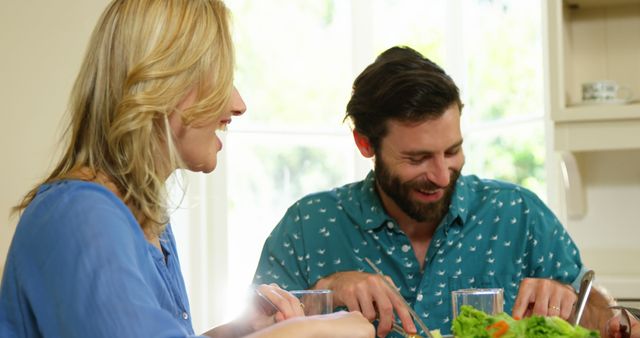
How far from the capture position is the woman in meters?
0.98

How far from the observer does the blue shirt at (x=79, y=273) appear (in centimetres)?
97

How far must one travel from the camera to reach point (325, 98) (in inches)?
150

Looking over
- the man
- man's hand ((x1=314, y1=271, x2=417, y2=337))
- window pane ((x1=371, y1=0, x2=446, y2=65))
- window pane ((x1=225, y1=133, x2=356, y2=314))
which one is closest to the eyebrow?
the man

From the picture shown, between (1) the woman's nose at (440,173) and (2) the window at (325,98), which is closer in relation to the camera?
(1) the woman's nose at (440,173)

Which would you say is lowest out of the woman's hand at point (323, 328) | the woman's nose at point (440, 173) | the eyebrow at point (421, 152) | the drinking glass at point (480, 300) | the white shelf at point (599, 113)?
the drinking glass at point (480, 300)

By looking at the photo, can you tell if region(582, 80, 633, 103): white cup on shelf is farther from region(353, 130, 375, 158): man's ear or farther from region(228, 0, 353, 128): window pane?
region(228, 0, 353, 128): window pane

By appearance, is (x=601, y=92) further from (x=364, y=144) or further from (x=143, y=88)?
(x=143, y=88)

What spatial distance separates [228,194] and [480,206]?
5.60 ft

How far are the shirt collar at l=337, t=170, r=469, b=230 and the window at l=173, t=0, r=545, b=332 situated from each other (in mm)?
1405

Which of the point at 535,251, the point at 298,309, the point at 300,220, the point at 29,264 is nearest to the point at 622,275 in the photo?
the point at 535,251

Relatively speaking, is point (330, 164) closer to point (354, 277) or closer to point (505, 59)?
point (505, 59)

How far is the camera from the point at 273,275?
6.43 ft

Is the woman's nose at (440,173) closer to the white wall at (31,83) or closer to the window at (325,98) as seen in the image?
the white wall at (31,83)

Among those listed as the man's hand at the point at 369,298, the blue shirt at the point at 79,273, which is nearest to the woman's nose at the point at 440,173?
the man's hand at the point at 369,298
